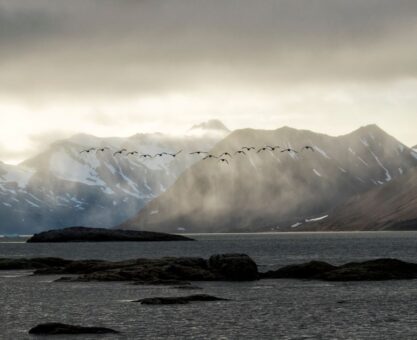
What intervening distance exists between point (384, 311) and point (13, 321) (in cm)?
3312

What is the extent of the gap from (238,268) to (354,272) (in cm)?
1598

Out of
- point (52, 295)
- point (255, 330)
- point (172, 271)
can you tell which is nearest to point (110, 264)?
point (172, 271)

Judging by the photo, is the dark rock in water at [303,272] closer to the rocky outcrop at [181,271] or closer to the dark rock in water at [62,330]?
the rocky outcrop at [181,271]

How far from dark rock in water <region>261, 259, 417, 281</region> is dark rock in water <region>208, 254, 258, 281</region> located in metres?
6.96

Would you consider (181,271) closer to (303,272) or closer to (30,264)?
(303,272)

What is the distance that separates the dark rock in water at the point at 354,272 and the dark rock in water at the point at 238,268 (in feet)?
22.8

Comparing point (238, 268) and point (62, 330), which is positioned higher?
point (238, 268)

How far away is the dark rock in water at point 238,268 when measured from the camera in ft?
365

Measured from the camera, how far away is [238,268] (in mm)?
110938

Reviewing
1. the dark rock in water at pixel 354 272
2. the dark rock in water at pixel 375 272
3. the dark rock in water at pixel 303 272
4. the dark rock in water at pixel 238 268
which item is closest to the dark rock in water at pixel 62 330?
the dark rock in water at pixel 238 268

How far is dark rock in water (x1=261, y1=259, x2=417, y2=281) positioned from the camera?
364 ft

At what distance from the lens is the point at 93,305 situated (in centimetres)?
8119

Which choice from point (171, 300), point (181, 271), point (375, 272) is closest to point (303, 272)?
point (375, 272)

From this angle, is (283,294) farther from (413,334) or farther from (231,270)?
(413,334)
